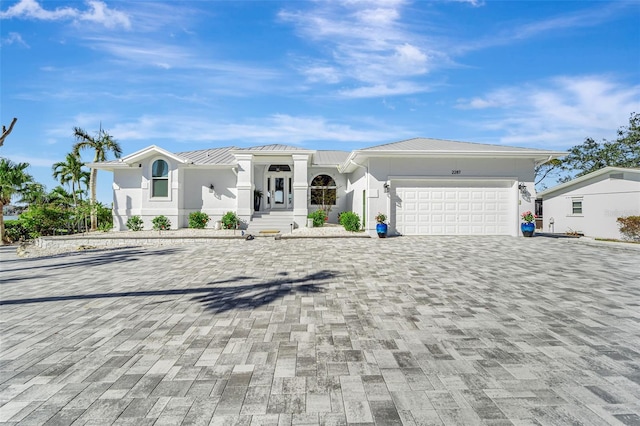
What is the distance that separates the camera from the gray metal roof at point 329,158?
19891 millimetres

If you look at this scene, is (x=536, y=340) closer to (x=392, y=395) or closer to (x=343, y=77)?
(x=392, y=395)

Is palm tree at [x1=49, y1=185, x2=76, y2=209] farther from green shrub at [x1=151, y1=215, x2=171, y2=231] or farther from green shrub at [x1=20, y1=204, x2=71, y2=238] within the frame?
green shrub at [x1=151, y1=215, x2=171, y2=231]

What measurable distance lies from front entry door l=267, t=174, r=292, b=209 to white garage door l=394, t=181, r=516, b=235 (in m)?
8.02

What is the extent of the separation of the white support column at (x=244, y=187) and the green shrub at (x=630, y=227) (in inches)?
735

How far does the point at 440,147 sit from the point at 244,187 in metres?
10.0

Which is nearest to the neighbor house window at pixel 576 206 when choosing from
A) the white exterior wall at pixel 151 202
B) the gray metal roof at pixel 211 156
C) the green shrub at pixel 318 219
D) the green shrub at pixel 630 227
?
the green shrub at pixel 630 227

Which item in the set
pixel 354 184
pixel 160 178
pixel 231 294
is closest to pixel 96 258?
pixel 231 294

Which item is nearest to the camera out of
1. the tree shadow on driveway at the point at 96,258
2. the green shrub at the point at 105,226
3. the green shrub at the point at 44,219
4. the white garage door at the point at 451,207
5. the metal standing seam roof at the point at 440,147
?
the tree shadow on driveway at the point at 96,258

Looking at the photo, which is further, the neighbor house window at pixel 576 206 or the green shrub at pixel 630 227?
the neighbor house window at pixel 576 206

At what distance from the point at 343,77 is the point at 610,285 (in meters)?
10.7

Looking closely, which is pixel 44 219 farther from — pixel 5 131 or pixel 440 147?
pixel 440 147

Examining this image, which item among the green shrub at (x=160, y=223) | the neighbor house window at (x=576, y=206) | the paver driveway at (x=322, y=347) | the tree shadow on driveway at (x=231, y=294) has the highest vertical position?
the neighbor house window at (x=576, y=206)

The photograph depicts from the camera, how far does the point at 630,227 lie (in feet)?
49.2

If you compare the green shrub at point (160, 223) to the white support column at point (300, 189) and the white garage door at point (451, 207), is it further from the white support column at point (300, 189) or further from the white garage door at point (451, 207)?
the white garage door at point (451, 207)
